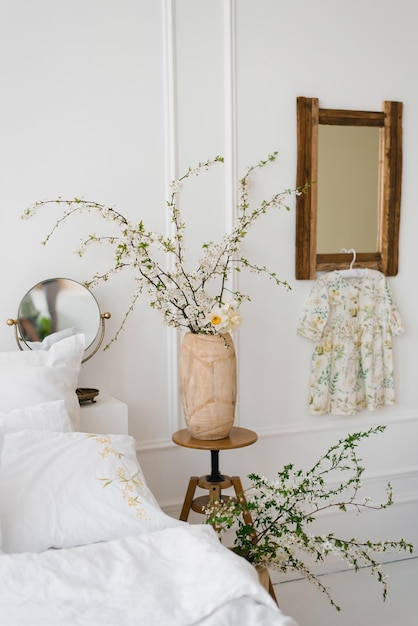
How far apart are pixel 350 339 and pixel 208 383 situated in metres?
0.93

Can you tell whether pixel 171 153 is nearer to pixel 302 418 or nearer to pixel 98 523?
pixel 302 418

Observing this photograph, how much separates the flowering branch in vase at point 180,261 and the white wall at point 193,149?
0.17ft

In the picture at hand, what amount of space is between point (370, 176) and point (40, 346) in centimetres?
165

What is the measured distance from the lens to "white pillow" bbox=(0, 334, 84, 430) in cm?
231

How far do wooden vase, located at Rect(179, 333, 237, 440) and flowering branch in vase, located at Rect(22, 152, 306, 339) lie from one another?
0.19 feet

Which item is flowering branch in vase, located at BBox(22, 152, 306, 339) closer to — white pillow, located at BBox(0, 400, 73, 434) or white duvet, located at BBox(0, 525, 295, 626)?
white pillow, located at BBox(0, 400, 73, 434)

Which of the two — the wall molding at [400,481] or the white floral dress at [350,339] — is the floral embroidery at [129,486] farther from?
the wall molding at [400,481]

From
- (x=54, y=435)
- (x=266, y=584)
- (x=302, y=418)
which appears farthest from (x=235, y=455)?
(x=54, y=435)

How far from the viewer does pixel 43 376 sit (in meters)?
2.38

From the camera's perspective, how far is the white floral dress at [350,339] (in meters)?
3.24

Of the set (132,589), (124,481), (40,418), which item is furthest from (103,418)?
(132,589)

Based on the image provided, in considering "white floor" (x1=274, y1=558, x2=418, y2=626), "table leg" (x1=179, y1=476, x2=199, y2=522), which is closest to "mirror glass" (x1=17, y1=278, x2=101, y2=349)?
"table leg" (x1=179, y1=476, x2=199, y2=522)

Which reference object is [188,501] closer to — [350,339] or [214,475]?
[214,475]

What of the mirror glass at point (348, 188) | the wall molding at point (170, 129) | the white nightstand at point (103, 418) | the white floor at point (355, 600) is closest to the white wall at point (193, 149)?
the wall molding at point (170, 129)
